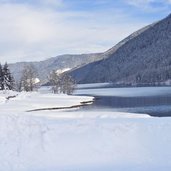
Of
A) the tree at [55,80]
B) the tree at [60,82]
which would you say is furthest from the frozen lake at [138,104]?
the tree at [55,80]

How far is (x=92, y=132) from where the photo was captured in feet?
67.0

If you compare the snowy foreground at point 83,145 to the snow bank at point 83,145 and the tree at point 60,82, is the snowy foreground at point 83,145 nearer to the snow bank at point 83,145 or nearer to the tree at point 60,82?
the snow bank at point 83,145

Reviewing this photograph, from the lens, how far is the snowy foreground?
17484 millimetres

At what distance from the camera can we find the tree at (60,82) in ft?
407

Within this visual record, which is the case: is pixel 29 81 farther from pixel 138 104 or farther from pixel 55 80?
pixel 138 104

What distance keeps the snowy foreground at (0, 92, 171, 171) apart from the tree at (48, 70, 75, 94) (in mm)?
101670

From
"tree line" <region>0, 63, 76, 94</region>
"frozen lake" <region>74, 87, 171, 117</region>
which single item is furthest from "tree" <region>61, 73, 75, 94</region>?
"frozen lake" <region>74, 87, 171, 117</region>

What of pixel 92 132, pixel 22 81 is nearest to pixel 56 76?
pixel 22 81

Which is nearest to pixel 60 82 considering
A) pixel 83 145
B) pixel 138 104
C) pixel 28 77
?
pixel 28 77

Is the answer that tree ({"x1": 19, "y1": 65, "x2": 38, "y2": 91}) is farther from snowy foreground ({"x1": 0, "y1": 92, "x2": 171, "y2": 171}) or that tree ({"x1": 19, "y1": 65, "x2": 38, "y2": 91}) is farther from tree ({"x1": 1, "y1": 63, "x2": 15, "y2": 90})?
snowy foreground ({"x1": 0, "y1": 92, "x2": 171, "y2": 171})

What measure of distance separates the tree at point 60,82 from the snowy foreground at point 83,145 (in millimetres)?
101670

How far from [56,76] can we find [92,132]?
10270 centimetres

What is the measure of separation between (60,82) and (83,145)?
109 meters

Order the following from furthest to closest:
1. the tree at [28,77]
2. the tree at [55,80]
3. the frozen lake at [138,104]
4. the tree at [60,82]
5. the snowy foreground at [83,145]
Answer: the tree at [60,82] → the tree at [55,80] → the tree at [28,77] → the frozen lake at [138,104] → the snowy foreground at [83,145]
